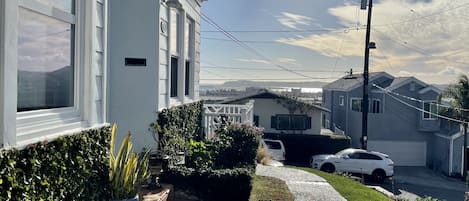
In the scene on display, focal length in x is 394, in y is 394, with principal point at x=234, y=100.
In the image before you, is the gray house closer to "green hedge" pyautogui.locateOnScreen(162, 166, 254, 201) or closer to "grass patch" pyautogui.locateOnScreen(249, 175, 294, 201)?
"grass patch" pyautogui.locateOnScreen(249, 175, 294, 201)

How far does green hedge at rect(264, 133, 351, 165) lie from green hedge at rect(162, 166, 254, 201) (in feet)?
59.9

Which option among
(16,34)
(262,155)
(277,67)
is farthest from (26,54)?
(277,67)

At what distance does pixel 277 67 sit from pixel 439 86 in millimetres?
15125

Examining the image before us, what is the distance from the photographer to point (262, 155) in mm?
11398

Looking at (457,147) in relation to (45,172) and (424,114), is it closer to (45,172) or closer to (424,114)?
(424,114)

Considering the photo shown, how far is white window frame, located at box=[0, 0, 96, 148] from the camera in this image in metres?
2.34

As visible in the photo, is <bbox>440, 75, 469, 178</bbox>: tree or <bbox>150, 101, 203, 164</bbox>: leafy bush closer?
<bbox>150, 101, 203, 164</bbox>: leafy bush

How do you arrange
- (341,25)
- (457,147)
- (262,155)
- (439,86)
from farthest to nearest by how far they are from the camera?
(439,86) → (341,25) → (457,147) → (262,155)

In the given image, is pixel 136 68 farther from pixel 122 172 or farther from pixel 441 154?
pixel 441 154

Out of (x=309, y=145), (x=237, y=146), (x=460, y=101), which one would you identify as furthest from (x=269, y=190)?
(x=460, y=101)

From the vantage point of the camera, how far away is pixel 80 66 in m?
3.48

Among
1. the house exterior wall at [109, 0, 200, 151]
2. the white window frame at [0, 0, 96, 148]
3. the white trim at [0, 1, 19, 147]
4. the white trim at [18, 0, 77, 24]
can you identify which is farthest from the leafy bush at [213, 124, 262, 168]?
the white trim at [0, 1, 19, 147]

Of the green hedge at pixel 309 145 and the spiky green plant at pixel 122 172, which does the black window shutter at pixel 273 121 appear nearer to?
the green hedge at pixel 309 145

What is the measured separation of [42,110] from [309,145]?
2197 centimetres
